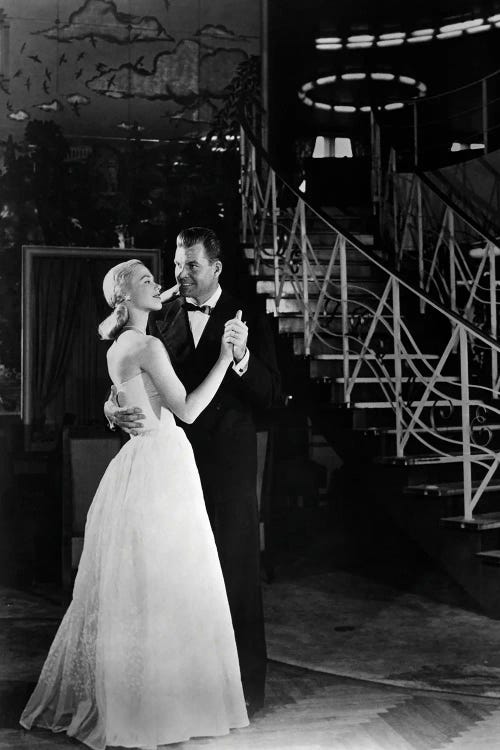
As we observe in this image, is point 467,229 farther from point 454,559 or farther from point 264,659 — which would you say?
point 264,659

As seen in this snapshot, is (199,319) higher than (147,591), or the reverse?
(199,319)

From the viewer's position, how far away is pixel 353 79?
329 inches

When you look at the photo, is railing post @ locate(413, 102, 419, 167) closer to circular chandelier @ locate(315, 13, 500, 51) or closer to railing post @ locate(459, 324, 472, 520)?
circular chandelier @ locate(315, 13, 500, 51)

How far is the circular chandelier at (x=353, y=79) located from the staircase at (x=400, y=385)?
1.70m

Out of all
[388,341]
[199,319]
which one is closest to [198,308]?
A: [199,319]

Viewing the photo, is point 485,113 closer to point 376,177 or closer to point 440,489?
point 376,177

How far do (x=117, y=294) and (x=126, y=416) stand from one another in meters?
0.41

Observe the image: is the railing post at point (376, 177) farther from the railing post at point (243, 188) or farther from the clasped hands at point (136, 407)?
the clasped hands at point (136, 407)

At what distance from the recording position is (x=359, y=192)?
7957mm

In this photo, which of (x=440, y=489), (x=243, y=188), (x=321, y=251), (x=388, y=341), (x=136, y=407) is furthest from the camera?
(x=243, y=188)

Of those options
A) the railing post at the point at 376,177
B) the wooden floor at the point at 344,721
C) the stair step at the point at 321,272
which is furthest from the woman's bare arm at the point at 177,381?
the railing post at the point at 376,177

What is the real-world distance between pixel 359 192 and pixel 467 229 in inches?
41.3

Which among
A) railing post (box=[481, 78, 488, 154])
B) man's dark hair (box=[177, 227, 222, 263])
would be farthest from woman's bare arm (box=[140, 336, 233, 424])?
railing post (box=[481, 78, 488, 154])

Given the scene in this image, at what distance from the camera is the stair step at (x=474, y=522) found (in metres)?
4.43
